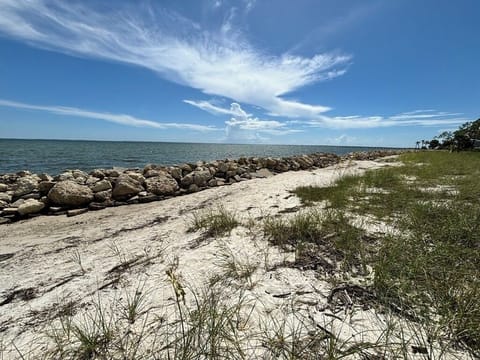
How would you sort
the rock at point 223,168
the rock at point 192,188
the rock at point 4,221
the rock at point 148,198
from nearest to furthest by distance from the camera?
1. the rock at point 4,221
2. the rock at point 148,198
3. the rock at point 192,188
4. the rock at point 223,168

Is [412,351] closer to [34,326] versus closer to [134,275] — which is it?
[134,275]

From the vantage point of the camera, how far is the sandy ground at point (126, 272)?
1.72 meters

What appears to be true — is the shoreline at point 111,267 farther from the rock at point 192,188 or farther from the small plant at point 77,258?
the rock at point 192,188

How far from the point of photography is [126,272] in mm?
2484

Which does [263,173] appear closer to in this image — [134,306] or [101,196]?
[101,196]

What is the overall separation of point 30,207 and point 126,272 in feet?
16.5

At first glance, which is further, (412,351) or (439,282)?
(439,282)

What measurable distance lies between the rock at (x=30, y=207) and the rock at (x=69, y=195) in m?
0.27

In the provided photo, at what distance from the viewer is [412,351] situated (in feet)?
4.31

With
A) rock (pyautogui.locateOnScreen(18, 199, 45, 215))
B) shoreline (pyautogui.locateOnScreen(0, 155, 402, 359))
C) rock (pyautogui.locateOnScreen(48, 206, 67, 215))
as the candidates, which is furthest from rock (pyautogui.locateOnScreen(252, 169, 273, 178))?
rock (pyautogui.locateOnScreen(18, 199, 45, 215))

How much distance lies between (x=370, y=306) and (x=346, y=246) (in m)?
0.99

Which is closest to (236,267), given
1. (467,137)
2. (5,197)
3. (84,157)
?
(5,197)

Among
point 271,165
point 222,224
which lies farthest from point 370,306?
point 271,165

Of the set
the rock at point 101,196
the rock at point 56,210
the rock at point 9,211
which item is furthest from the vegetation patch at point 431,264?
the rock at point 9,211
